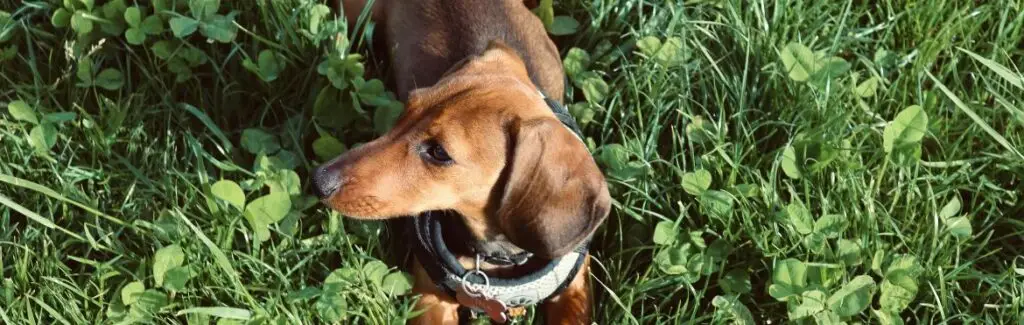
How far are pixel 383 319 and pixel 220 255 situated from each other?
0.44m

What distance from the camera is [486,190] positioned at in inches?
99.7

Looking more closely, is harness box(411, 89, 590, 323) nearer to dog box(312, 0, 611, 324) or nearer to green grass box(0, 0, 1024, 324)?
dog box(312, 0, 611, 324)

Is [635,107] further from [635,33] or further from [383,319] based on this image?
[383,319]

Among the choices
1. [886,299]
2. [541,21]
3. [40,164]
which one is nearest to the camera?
[886,299]

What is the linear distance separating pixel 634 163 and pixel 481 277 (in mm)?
584

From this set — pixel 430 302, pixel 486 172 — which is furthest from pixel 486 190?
pixel 430 302

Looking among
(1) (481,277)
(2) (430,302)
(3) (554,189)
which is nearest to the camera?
(3) (554,189)

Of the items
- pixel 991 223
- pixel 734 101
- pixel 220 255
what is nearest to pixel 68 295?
pixel 220 255

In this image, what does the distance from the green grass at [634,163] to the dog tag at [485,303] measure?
0.50 feet

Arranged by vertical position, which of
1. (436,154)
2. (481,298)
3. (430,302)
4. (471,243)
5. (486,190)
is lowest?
(430,302)

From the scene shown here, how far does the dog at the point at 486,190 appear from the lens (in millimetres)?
2438

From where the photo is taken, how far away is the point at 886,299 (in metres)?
2.76

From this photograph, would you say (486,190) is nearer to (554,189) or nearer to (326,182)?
(554,189)

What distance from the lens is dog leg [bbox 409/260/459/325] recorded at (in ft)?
9.62
